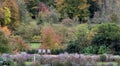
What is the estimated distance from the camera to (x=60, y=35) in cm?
4106

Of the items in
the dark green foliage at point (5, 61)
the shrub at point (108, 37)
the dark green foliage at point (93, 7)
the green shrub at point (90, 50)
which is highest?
the dark green foliage at point (5, 61)

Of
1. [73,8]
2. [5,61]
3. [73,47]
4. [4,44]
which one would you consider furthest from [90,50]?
[73,8]

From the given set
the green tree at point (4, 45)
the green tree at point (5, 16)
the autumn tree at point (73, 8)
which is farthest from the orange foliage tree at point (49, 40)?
the autumn tree at point (73, 8)

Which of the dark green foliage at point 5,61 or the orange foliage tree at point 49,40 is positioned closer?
the dark green foliage at point 5,61

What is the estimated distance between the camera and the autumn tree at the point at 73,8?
199 ft

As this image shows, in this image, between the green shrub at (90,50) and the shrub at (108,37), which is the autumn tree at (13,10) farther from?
the green shrub at (90,50)

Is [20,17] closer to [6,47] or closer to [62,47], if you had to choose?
[62,47]

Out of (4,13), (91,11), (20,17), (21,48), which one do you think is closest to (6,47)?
(21,48)

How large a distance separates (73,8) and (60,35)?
20837 millimetres

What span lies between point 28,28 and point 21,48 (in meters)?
9.34

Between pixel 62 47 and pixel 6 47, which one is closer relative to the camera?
pixel 6 47

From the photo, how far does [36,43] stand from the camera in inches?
1654

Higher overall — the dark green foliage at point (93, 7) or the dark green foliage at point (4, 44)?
the dark green foliage at point (4, 44)

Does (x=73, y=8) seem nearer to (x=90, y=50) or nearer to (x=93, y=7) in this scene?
(x=93, y=7)
